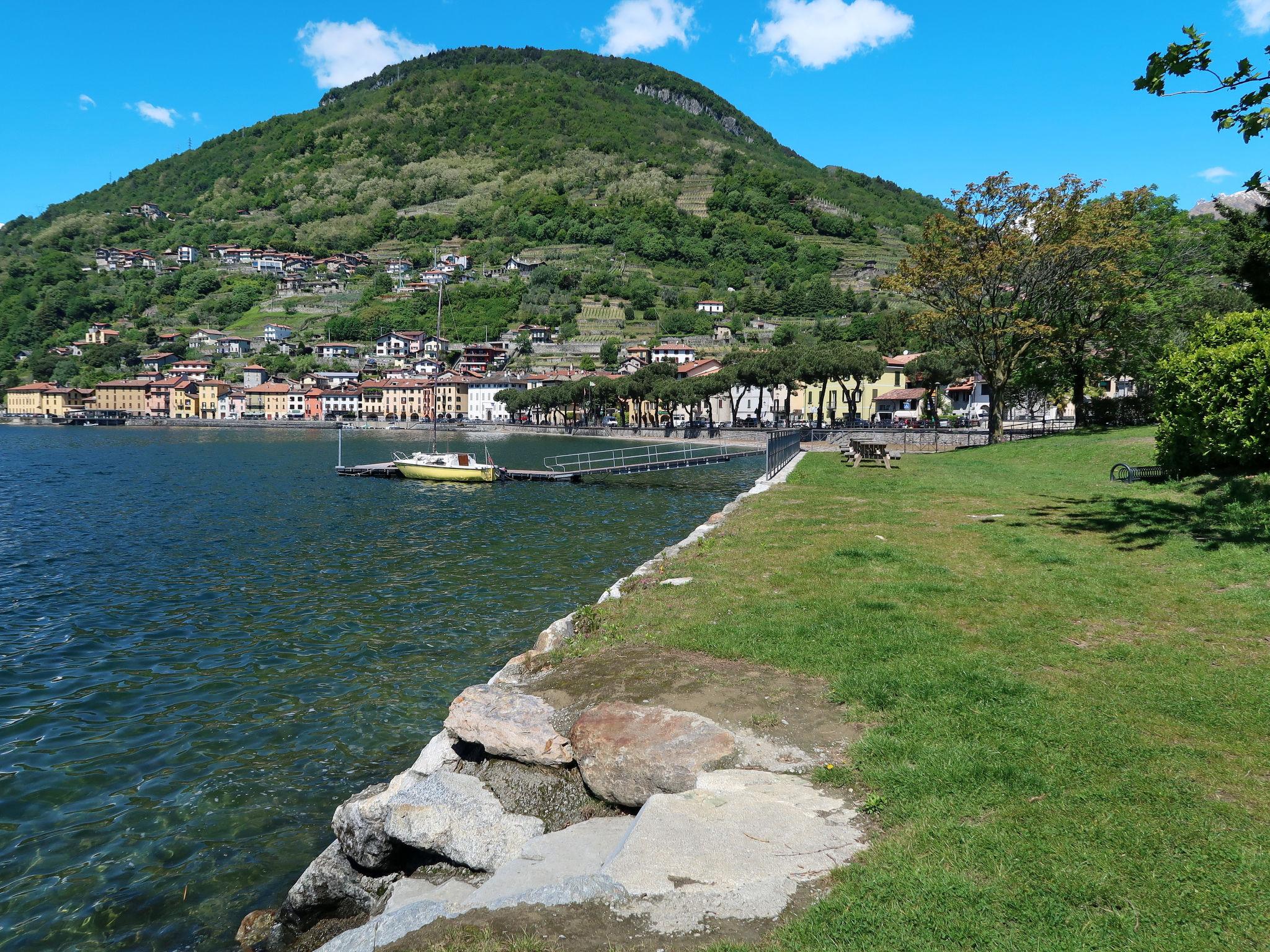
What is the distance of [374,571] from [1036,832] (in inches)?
754

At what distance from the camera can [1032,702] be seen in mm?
6281

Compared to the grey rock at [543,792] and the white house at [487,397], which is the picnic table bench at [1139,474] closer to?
the grey rock at [543,792]

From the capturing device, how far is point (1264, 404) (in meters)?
14.7

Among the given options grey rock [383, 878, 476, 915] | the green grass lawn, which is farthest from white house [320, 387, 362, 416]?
grey rock [383, 878, 476, 915]

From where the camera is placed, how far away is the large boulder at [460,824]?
18.5ft

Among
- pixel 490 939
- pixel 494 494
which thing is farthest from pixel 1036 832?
pixel 494 494

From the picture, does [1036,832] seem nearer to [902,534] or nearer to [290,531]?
[902,534]

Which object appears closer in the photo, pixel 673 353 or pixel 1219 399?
pixel 1219 399

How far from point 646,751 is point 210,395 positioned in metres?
183

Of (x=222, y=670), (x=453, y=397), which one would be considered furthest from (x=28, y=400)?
(x=222, y=670)

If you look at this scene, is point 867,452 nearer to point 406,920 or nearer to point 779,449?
point 779,449

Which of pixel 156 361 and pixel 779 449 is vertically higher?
pixel 156 361

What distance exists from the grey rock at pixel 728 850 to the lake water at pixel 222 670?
172 inches

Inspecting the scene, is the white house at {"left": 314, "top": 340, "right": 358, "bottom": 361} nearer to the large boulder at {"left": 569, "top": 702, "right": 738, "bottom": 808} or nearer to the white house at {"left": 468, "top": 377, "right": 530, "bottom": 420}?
the white house at {"left": 468, "top": 377, "right": 530, "bottom": 420}
